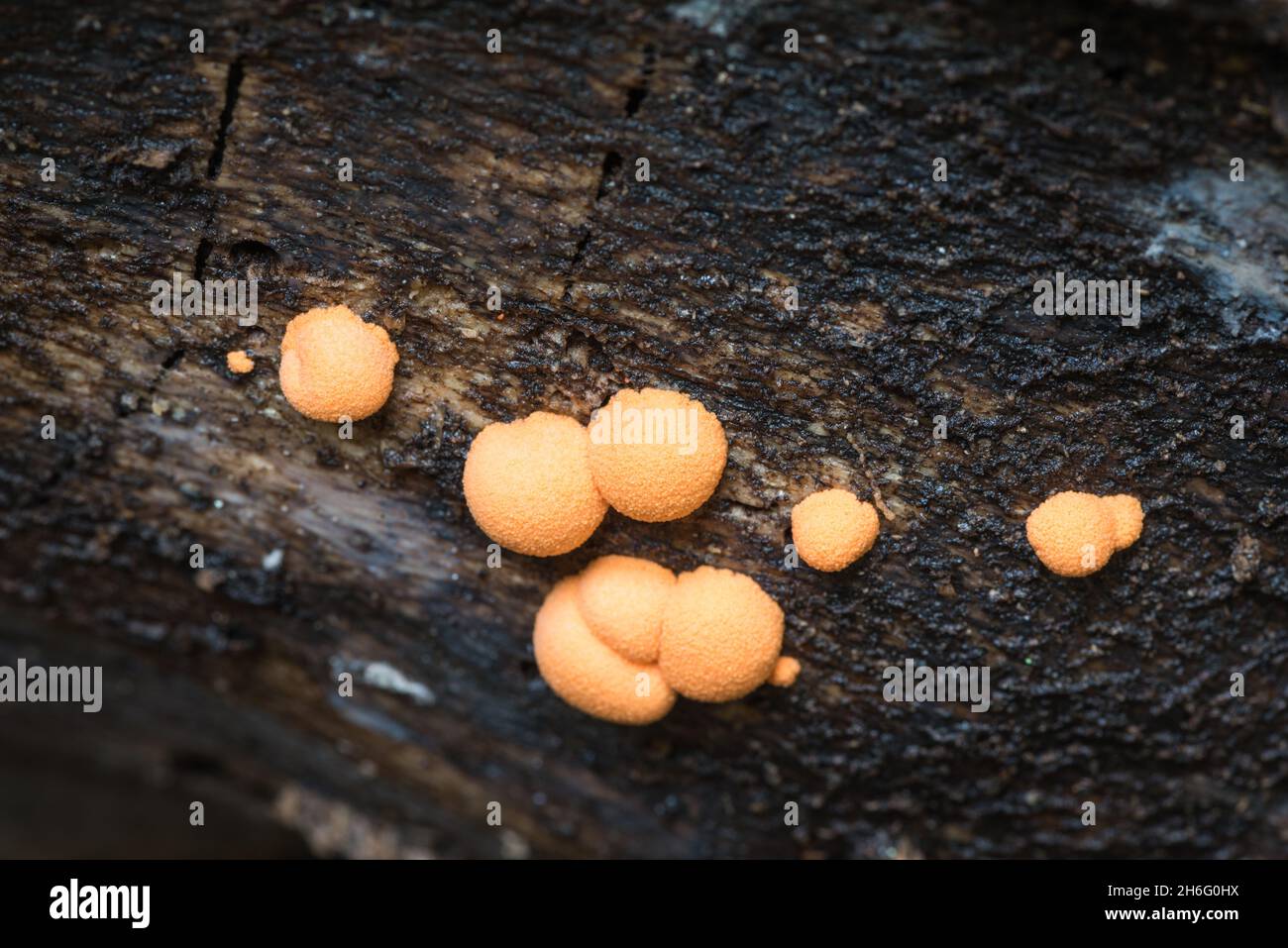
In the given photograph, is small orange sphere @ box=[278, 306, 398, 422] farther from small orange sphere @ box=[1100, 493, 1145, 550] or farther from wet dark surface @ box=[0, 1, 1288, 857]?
small orange sphere @ box=[1100, 493, 1145, 550]

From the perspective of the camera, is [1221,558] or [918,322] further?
[1221,558]

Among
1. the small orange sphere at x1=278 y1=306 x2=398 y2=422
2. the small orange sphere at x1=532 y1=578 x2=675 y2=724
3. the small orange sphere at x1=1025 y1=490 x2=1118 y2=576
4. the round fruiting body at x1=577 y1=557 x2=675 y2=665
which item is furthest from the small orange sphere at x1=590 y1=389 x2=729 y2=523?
the small orange sphere at x1=1025 y1=490 x2=1118 y2=576

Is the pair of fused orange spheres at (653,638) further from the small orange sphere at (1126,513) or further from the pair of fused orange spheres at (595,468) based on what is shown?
the small orange sphere at (1126,513)

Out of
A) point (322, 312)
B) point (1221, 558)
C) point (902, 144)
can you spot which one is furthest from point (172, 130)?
point (1221, 558)

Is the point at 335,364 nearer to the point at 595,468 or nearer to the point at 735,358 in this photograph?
the point at 595,468

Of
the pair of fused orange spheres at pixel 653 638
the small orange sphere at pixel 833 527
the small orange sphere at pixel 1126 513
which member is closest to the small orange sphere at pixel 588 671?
the pair of fused orange spheres at pixel 653 638

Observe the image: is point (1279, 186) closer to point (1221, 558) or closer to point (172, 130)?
point (1221, 558)
